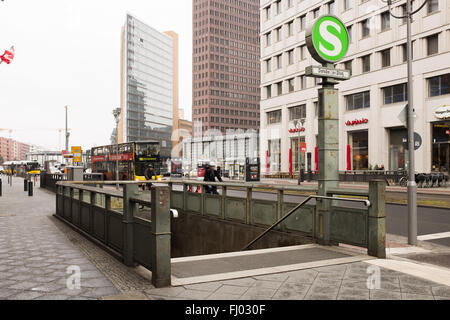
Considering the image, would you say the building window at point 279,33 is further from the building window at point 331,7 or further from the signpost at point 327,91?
the signpost at point 327,91

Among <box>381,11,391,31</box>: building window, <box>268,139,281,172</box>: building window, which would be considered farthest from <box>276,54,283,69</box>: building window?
<box>381,11,391,31</box>: building window

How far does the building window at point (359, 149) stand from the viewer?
39.8 metres

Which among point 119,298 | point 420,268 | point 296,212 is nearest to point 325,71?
point 296,212

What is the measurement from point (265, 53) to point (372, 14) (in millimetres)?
17497

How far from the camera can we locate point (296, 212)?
8289 mm

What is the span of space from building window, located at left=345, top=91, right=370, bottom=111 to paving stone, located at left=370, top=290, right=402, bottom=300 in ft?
122

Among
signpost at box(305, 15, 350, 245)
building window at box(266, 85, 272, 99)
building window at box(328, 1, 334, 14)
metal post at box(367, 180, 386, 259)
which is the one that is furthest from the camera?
building window at box(266, 85, 272, 99)

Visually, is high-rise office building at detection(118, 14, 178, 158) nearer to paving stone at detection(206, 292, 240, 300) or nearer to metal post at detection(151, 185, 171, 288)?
metal post at detection(151, 185, 171, 288)

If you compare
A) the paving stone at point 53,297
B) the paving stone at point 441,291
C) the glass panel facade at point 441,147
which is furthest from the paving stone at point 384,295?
the glass panel facade at point 441,147

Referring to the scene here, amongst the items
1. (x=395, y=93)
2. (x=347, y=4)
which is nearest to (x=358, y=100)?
(x=395, y=93)

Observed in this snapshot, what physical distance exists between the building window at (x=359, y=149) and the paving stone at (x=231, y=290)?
37.3 metres

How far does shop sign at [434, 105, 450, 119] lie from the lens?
104 ft

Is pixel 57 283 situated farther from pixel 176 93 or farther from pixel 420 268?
pixel 176 93

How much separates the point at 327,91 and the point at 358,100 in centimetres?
3478
